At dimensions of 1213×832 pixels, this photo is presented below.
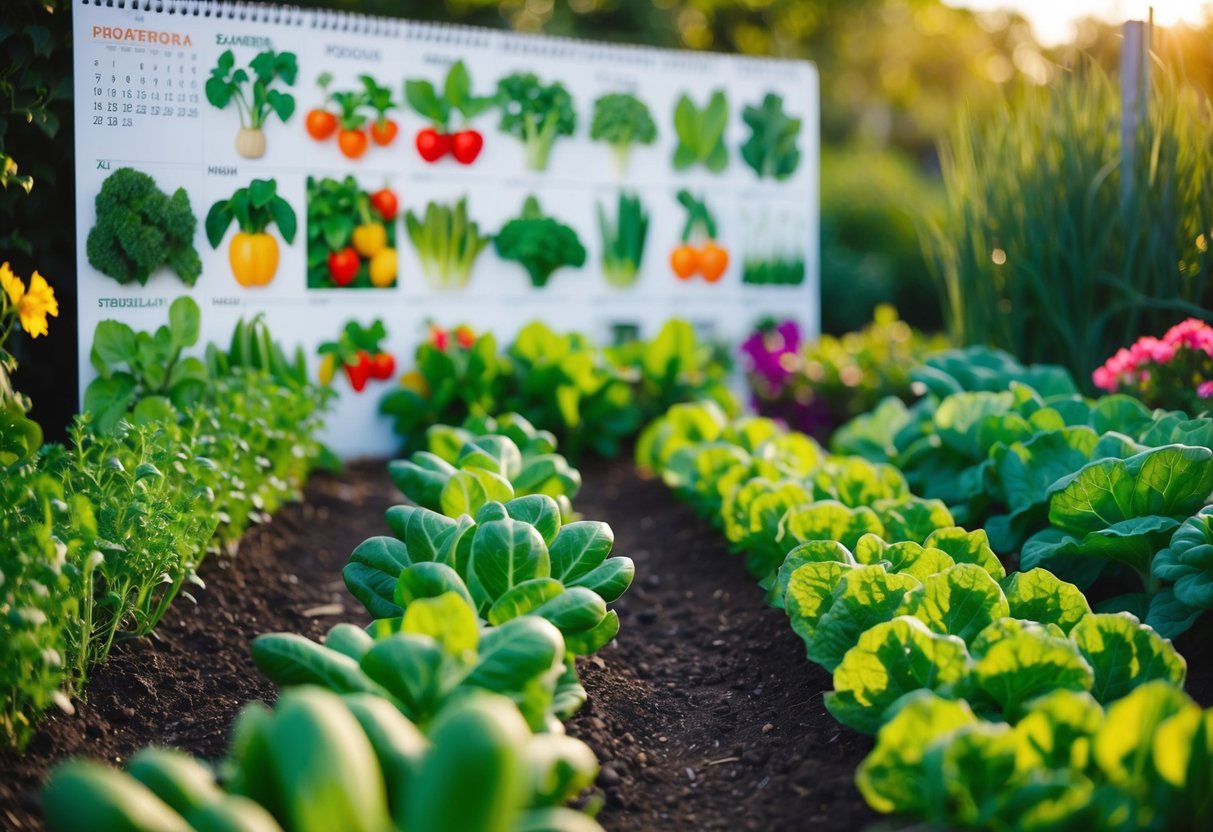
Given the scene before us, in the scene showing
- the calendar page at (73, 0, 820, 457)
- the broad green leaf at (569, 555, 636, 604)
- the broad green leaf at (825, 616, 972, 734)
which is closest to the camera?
the broad green leaf at (825, 616, 972, 734)

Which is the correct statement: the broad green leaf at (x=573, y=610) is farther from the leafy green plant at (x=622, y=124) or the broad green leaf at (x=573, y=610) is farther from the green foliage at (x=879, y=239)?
the green foliage at (x=879, y=239)

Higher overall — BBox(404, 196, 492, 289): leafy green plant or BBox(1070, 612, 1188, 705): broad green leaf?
BBox(404, 196, 492, 289): leafy green plant

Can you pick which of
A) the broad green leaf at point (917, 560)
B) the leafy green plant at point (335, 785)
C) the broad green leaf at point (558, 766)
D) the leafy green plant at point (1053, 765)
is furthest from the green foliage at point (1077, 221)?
the leafy green plant at point (335, 785)

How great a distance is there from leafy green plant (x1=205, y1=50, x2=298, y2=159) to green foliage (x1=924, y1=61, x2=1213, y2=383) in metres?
2.89

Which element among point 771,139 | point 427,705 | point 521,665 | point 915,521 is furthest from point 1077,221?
point 427,705

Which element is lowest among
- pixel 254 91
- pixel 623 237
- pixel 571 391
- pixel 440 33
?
pixel 571 391

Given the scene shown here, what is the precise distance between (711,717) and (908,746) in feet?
2.80

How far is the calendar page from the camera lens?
3912 millimetres

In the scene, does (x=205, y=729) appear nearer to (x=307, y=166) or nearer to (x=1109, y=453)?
(x=1109, y=453)

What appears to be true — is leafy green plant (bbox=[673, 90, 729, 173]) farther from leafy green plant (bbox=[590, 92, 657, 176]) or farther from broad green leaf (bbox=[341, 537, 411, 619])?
broad green leaf (bbox=[341, 537, 411, 619])

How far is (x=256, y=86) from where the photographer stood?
4.29 m

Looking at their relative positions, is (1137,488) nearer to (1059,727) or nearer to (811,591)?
(811,591)

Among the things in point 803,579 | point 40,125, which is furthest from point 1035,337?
point 40,125

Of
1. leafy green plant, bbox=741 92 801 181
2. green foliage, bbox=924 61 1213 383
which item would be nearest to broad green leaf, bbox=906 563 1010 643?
green foliage, bbox=924 61 1213 383
